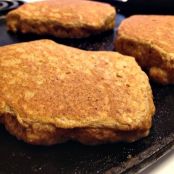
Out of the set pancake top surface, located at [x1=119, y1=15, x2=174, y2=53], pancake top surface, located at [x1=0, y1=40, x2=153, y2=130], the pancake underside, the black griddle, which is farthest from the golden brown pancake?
the pancake underside

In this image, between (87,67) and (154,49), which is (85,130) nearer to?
(87,67)

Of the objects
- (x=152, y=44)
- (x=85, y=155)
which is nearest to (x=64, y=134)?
(x=85, y=155)

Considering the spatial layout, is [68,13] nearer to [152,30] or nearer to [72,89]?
[152,30]

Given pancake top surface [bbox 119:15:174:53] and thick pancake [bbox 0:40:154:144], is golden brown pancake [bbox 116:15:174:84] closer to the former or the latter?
pancake top surface [bbox 119:15:174:53]

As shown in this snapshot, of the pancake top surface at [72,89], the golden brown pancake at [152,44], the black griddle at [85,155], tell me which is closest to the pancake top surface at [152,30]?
the golden brown pancake at [152,44]

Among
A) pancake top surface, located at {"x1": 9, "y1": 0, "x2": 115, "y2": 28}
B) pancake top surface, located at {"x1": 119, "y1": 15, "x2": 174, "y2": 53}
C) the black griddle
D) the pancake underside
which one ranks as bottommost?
the black griddle

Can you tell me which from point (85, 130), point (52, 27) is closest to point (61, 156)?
point (85, 130)

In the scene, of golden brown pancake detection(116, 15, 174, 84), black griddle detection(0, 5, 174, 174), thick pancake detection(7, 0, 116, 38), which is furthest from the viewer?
thick pancake detection(7, 0, 116, 38)
